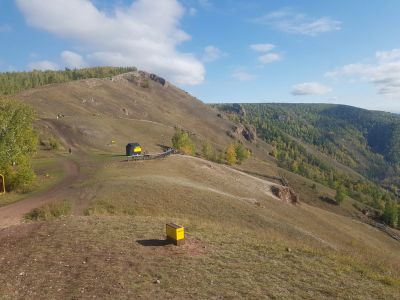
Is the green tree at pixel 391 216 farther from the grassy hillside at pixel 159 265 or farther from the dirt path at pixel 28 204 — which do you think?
the dirt path at pixel 28 204

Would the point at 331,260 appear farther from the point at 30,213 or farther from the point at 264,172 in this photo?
the point at 264,172

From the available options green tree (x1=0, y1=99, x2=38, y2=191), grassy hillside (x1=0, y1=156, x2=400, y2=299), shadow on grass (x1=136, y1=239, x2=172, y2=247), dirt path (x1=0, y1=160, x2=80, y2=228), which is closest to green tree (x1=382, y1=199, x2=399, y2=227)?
grassy hillside (x1=0, y1=156, x2=400, y2=299)

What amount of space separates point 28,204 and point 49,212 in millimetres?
6317

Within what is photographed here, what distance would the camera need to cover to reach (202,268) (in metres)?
20.0

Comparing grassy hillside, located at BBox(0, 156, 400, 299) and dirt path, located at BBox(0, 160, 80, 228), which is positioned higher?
dirt path, located at BBox(0, 160, 80, 228)

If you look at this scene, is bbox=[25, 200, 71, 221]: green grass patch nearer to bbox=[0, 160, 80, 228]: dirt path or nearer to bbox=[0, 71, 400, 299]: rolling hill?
bbox=[0, 71, 400, 299]: rolling hill

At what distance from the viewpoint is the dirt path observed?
32.1 metres

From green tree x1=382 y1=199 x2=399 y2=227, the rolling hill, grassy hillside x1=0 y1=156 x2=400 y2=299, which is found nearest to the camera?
grassy hillside x1=0 y1=156 x2=400 y2=299

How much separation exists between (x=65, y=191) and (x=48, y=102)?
124614 millimetres

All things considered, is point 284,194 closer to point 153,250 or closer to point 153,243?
point 153,243

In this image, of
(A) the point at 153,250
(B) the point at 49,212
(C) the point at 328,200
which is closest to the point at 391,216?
(C) the point at 328,200

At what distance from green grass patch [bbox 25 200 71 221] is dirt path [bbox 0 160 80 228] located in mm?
1067

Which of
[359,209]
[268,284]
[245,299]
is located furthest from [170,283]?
[359,209]

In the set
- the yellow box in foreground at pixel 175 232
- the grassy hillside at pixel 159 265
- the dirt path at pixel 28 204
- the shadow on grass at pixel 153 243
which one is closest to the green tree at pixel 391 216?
the grassy hillside at pixel 159 265
